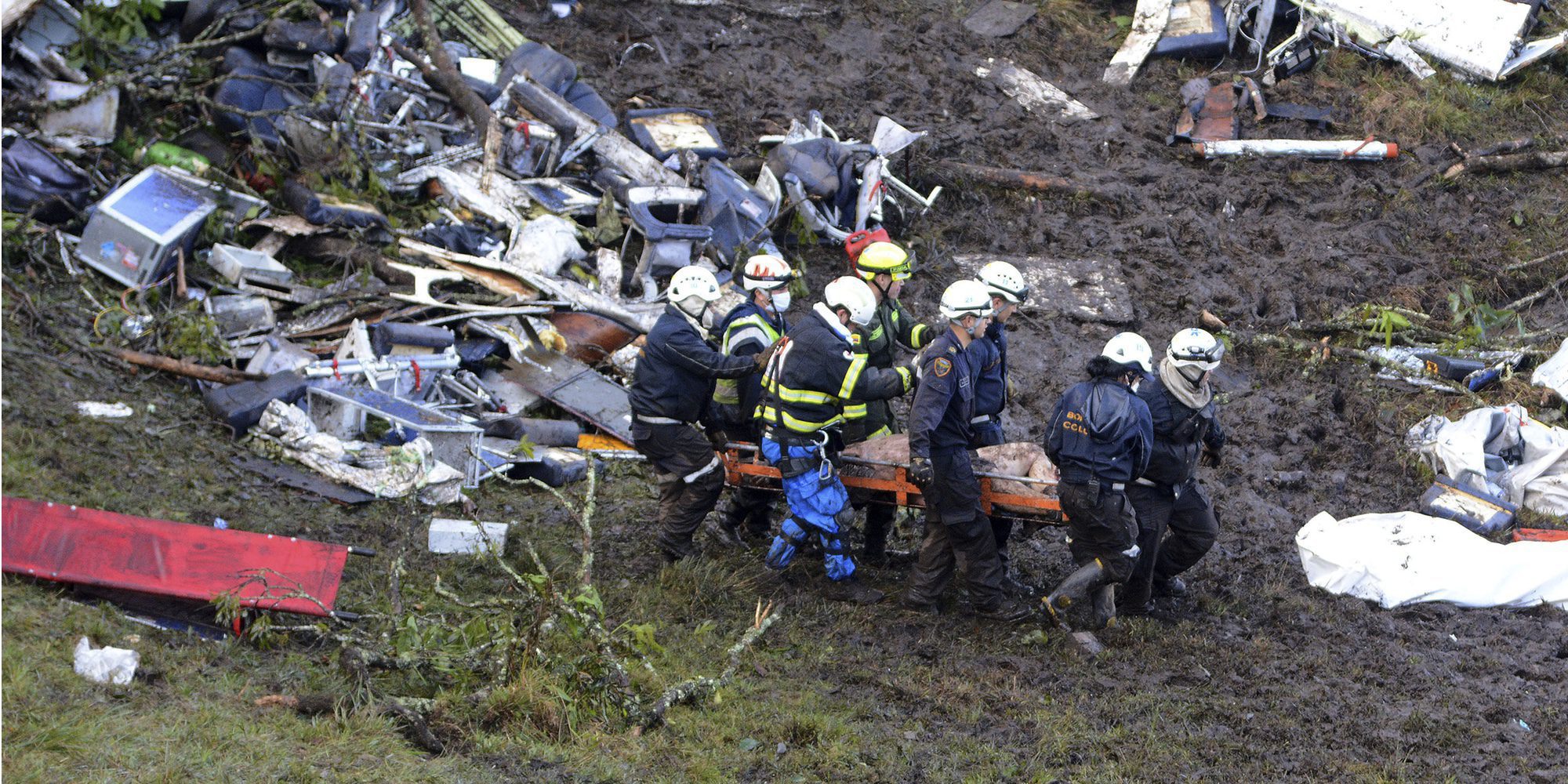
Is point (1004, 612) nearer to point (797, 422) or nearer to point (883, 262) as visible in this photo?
point (797, 422)

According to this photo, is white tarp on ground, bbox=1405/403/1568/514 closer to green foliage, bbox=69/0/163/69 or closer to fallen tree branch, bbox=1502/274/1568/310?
fallen tree branch, bbox=1502/274/1568/310

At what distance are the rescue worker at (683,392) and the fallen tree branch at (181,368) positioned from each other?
3314mm

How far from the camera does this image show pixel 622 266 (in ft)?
35.4

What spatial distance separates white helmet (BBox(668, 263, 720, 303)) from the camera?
6.93m

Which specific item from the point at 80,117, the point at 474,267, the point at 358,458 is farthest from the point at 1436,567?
the point at 80,117

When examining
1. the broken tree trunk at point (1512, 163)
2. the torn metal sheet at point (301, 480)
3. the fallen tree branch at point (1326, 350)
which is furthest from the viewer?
the broken tree trunk at point (1512, 163)

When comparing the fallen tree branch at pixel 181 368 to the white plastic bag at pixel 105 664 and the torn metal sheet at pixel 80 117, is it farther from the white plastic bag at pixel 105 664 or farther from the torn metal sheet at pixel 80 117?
the white plastic bag at pixel 105 664

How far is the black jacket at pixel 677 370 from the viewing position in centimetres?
683

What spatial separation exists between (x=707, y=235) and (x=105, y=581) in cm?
599

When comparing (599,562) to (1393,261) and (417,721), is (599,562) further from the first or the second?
(1393,261)

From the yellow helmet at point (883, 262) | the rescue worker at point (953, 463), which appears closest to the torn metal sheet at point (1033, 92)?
the yellow helmet at point (883, 262)

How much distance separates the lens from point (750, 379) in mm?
7418

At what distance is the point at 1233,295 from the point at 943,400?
622 centimetres

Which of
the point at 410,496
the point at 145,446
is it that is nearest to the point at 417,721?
the point at 410,496
